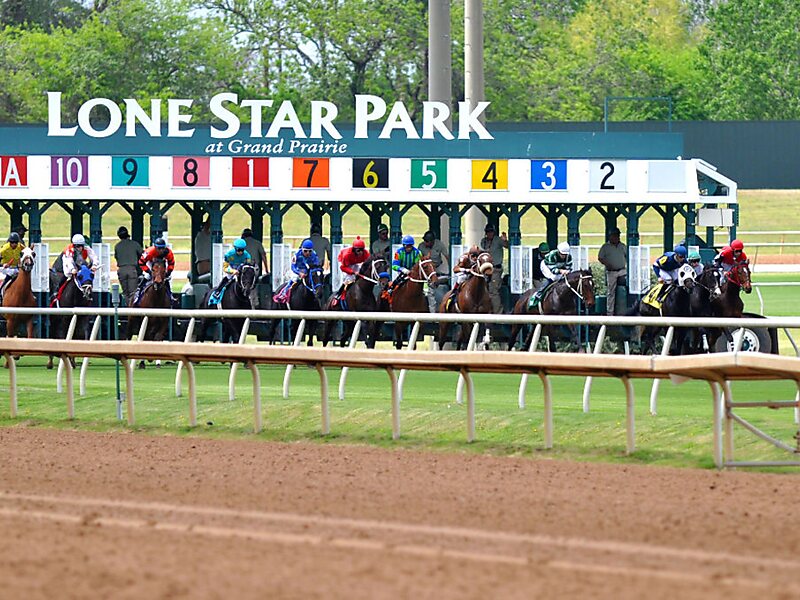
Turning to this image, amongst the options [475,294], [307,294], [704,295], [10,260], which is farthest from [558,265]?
[10,260]

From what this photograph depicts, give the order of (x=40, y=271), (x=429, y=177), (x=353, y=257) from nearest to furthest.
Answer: (x=353, y=257)
(x=429, y=177)
(x=40, y=271)

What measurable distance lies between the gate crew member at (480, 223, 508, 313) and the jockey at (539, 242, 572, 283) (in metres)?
1.16

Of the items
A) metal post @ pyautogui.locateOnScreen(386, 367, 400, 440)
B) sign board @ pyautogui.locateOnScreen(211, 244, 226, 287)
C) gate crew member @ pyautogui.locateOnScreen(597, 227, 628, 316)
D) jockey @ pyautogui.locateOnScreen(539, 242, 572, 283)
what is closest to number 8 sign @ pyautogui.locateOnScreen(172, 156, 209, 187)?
sign board @ pyautogui.locateOnScreen(211, 244, 226, 287)

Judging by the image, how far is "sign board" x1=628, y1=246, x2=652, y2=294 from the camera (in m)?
20.3

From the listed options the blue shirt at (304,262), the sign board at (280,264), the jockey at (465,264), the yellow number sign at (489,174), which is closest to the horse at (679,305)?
the jockey at (465,264)

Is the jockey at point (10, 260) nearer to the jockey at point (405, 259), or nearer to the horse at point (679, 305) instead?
the jockey at point (405, 259)

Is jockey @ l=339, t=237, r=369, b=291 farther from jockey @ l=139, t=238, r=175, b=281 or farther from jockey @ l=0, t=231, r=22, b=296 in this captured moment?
jockey @ l=0, t=231, r=22, b=296

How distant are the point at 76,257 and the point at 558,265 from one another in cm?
496

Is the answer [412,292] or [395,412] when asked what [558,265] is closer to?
[412,292]

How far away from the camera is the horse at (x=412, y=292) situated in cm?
1962

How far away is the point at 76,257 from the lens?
19.6 meters

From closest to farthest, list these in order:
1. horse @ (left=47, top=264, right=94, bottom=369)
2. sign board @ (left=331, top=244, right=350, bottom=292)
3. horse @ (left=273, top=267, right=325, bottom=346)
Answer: horse @ (left=47, top=264, right=94, bottom=369) → horse @ (left=273, top=267, right=325, bottom=346) → sign board @ (left=331, top=244, right=350, bottom=292)

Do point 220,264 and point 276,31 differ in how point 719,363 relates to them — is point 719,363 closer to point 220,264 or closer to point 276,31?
point 220,264

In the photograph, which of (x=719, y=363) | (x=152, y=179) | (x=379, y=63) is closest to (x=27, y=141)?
(x=152, y=179)
